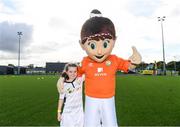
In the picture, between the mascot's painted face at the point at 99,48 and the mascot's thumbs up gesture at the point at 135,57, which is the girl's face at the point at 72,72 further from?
the mascot's thumbs up gesture at the point at 135,57

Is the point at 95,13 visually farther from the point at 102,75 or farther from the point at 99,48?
the point at 102,75

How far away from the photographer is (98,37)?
5324mm

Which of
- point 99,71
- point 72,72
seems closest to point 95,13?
point 99,71

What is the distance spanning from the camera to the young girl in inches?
235

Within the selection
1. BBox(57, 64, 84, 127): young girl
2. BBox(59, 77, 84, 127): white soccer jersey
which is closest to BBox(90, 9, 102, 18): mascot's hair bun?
BBox(57, 64, 84, 127): young girl

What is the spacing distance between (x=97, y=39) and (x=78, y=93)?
1.13 metres

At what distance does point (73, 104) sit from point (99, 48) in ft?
3.90

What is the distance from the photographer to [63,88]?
595cm

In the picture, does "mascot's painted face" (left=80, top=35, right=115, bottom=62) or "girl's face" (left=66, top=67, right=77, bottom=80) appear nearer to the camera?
"mascot's painted face" (left=80, top=35, right=115, bottom=62)

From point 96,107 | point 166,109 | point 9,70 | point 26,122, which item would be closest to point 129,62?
point 96,107

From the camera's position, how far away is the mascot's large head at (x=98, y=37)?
5.34 metres

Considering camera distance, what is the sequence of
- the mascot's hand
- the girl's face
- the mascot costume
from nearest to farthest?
the mascot costume, the mascot's hand, the girl's face

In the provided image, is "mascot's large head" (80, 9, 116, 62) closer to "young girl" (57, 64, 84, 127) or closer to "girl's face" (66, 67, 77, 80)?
"girl's face" (66, 67, 77, 80)

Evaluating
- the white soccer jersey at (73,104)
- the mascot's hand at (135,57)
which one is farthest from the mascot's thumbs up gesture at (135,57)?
the white soccer jersey at (73,104)
